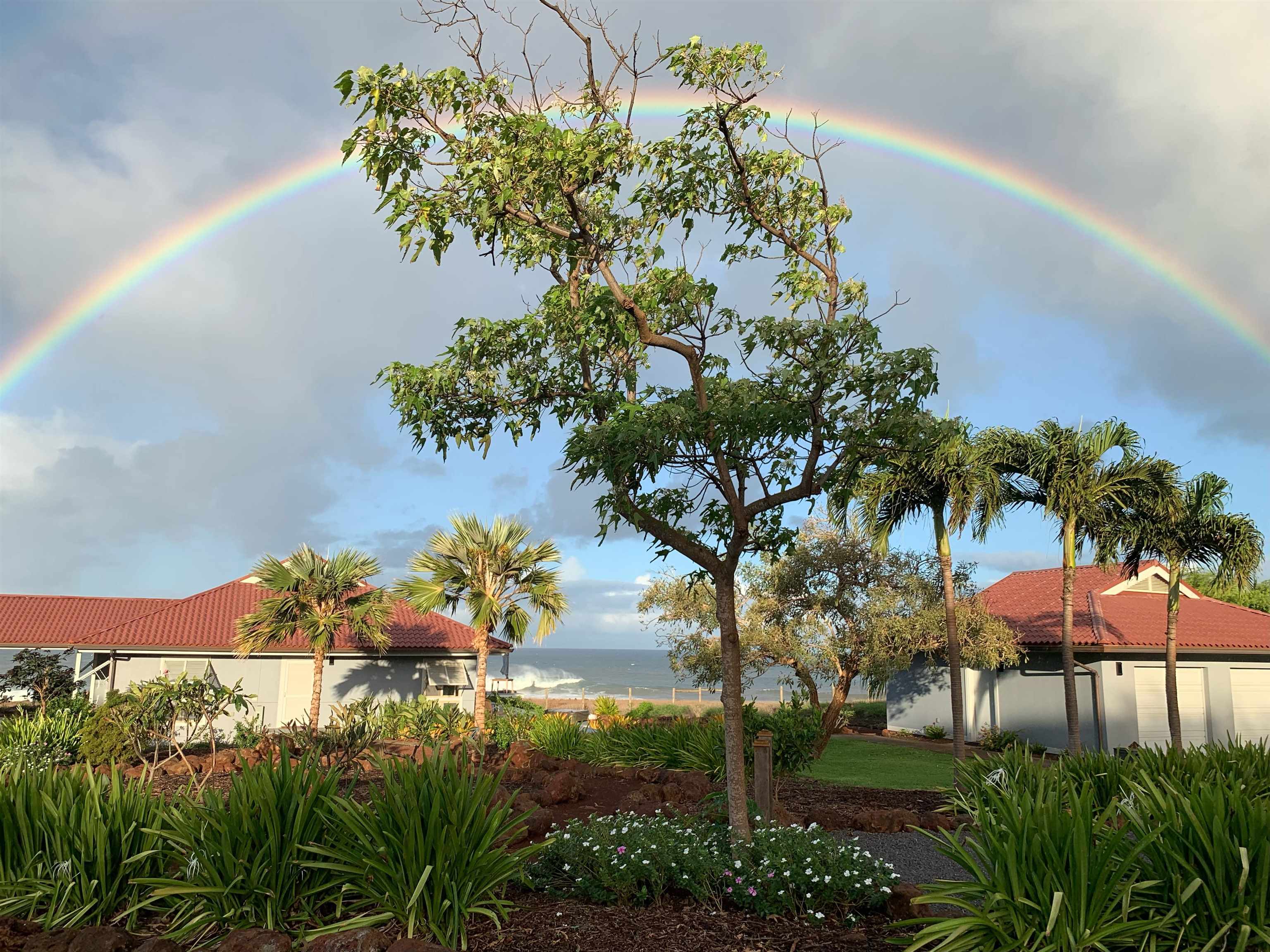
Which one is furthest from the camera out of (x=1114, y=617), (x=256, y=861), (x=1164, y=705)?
(x=1114, y=617)

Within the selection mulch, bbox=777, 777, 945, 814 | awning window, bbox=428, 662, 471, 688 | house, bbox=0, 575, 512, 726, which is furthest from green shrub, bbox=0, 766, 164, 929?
awning window, bbox=428, 662, 471, 688

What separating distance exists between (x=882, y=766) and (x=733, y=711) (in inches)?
553

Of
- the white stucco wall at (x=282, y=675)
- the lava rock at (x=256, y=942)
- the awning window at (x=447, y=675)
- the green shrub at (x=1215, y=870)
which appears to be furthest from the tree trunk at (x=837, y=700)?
the lava rock at (x=256, y=942)

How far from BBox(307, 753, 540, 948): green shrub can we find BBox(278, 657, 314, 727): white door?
1947 cm

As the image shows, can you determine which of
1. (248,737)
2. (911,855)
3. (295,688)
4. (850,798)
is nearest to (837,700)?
(850,798)

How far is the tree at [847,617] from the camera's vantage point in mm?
22188

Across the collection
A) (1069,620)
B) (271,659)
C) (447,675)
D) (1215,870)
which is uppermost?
(1069,620)

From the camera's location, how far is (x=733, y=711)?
790cm

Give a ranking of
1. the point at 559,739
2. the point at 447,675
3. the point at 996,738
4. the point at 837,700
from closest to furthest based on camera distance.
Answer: the point at 559,739, the point at 837,700, the point at 996,738, the point at 447,675

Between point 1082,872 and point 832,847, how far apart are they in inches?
104

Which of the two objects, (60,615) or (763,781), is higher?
(60,615)

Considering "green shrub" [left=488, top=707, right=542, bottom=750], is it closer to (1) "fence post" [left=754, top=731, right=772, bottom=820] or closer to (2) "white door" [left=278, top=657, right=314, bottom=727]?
(2) "white door" [left=278, top=657, right=314, bottom=727]

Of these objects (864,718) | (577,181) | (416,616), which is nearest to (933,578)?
(864,718)

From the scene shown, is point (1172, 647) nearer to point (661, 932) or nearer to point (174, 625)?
point (661, 932)
